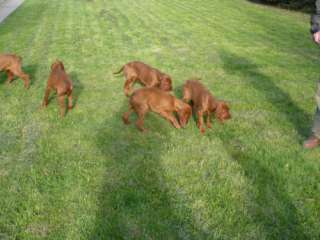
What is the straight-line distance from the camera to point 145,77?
598 cm

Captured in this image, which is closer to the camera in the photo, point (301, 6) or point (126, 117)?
point (126, 117)

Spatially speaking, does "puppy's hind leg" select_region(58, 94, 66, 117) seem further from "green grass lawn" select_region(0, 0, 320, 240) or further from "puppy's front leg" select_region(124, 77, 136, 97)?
"puppy's front leg" select_region(124, 77, 136, 97)

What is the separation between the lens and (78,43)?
9617 millimetres

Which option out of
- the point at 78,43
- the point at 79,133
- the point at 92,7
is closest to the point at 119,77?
the point at 79,133

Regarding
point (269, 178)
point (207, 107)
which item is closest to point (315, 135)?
point (269, 178)

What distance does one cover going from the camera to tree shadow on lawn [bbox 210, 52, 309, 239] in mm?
3133

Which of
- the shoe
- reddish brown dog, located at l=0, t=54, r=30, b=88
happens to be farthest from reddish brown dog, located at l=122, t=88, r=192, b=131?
reddish brown dog, located at l=0, t=54, r=30, b=88

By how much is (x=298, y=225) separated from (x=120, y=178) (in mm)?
1782

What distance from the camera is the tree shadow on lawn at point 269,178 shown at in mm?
3133

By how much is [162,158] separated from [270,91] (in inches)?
121

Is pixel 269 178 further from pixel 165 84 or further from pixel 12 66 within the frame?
pixel 12 66

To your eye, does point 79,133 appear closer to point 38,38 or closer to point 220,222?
point 220,222

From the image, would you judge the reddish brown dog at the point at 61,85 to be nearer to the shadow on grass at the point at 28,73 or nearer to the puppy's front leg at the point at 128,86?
the puppy's front leg at the point at 128,86

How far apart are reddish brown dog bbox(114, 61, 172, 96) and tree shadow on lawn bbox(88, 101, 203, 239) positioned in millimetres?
1077
